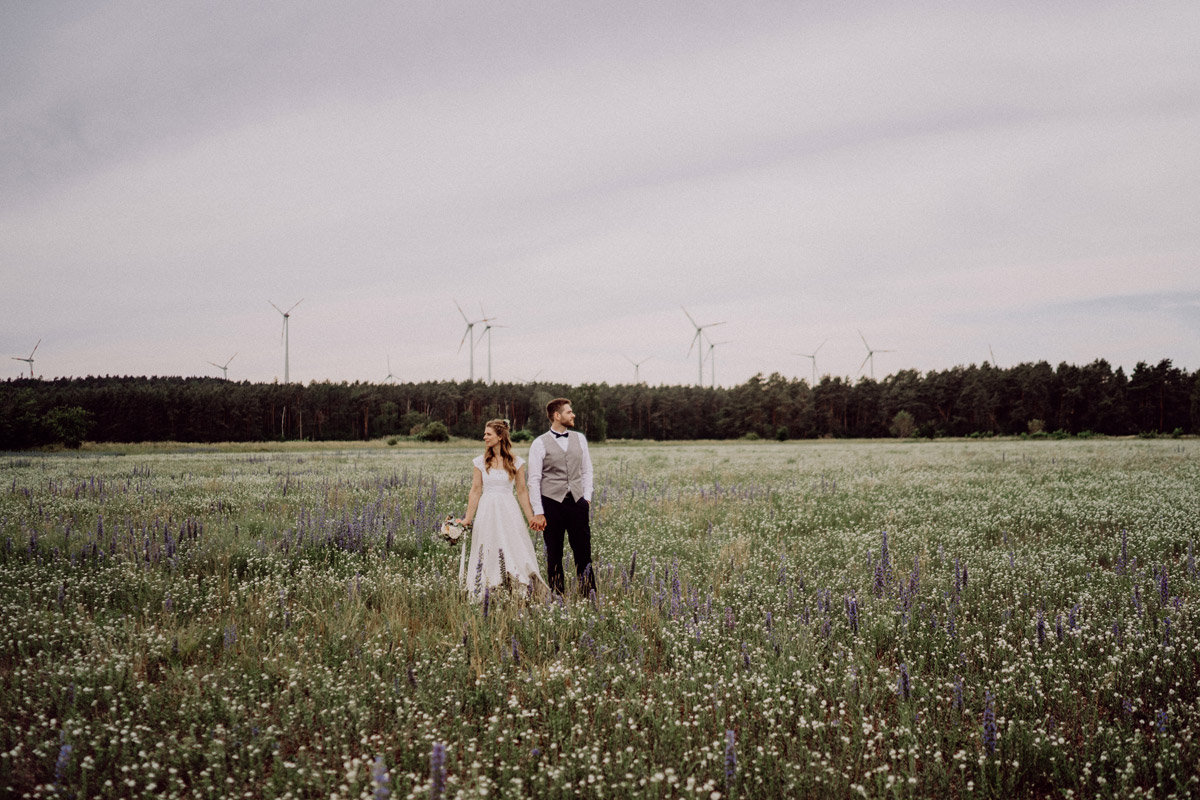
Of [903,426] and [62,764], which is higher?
[62,764]

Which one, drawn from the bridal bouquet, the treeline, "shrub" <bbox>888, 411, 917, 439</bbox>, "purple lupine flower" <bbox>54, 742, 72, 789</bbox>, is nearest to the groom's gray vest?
the bridal bouquet

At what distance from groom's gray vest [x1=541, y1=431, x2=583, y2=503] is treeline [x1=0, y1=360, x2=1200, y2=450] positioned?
81.6 meters

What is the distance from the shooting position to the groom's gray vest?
328 inches

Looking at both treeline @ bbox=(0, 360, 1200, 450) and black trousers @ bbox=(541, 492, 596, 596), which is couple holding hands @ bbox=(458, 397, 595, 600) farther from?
treeline @ bbox=(0, 360, 1200, 450)

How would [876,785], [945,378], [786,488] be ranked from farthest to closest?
[945,378], [786,488], [876,785]

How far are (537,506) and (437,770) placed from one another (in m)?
5.05

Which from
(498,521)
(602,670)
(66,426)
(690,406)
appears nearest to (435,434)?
(66,426)

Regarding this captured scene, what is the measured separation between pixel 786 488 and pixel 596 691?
14752 mm

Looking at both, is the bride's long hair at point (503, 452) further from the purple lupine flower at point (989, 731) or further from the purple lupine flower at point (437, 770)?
the purple lupine flower at point (989, 731)

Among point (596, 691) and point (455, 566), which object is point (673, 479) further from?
point (596, 691)

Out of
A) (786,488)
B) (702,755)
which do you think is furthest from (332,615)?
(786,488)

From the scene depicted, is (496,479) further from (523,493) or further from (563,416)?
(563,416)

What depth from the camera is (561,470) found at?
8383 mm

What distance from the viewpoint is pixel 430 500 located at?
15312mm
